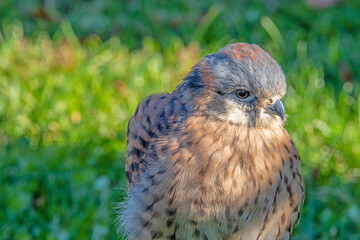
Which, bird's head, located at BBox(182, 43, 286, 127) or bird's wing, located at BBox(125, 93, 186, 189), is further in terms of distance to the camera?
bird's wing, located at BBox(125, 93, 186, 189)

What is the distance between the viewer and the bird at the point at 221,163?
11.4ft

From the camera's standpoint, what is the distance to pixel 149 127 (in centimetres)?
393

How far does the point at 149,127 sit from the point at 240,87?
747mm

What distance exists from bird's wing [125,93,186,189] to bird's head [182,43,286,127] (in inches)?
8.5

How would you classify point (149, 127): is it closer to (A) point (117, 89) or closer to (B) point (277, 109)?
(B) point (277, 109)

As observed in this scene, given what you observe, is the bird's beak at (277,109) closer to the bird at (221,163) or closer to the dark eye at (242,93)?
the bird at (221,163)

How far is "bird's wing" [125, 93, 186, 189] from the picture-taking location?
12.3ft

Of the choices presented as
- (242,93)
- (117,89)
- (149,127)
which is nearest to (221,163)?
(242,93)

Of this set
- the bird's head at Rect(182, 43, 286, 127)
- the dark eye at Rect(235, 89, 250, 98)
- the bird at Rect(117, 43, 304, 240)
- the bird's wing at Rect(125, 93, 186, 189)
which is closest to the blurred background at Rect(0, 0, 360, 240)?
the bird's wing at Rect(125, 93, 186, 189)

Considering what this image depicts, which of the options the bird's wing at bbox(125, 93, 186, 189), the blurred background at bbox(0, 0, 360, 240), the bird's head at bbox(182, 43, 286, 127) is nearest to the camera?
the bird's head at bbox(182, 43, 286, 127)

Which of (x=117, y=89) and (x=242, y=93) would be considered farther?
(x=117, y=89)

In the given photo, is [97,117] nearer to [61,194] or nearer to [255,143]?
[61,194]

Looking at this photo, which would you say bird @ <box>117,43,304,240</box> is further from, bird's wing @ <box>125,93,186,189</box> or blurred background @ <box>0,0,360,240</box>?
blurred background @ <box>0,0,360,240</box>

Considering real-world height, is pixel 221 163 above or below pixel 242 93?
below
